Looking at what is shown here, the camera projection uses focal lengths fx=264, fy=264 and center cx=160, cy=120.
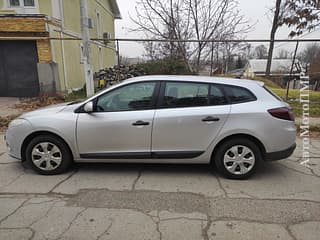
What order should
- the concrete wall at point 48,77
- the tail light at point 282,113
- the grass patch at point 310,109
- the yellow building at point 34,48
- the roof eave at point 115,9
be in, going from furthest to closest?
the roof eave at point 115,9 → the concrete wall at point 48,77 → the yellow building at point 34,48 → the grass patch at point 310,109 → the tail light at point 282,113

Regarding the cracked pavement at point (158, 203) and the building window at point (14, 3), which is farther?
the building window at point (14, 3)

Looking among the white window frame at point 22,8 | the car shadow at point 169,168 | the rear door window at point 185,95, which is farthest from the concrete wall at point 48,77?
the rear door window at point 185,95

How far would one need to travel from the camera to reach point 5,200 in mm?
3289

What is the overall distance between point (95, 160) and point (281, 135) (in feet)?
9.02

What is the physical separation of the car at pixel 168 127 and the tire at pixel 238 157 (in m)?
0.01

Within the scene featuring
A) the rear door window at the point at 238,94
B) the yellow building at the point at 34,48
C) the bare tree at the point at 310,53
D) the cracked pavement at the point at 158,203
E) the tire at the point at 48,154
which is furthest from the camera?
the yellow building at the point at 34,48

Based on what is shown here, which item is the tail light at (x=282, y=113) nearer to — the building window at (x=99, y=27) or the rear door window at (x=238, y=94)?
the rear door window at (x=238, y=94)

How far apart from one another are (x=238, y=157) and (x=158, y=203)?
139 cm

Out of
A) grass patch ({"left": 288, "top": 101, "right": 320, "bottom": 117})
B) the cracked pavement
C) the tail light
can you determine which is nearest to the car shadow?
the cracked pavement

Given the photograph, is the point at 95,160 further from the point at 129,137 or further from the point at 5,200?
the point at 5,200

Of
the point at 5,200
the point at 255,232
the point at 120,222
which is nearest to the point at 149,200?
the point at 120,222

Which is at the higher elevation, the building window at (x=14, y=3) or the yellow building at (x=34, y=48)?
the building window at (x=14, y=3)

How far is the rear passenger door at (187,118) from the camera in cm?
375

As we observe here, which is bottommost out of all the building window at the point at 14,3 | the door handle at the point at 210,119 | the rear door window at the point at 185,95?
the door handle at the point at 210,119
